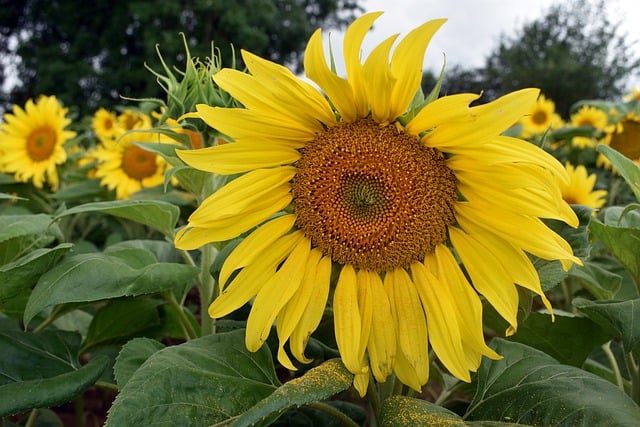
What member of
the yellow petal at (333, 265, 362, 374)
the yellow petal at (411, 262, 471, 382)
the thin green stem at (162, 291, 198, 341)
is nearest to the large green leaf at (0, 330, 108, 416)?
the thin green stem at (162, 291, 198, 341)

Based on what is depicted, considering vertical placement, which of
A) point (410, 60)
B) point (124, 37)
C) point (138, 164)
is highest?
point (124, 37)

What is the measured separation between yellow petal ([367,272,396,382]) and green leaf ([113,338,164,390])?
1.05 feet

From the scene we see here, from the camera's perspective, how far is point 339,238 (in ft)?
3.07

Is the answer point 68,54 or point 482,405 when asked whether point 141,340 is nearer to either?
point 482,405

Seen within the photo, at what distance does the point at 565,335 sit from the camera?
1.07m

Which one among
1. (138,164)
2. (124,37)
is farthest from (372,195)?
(124,37)

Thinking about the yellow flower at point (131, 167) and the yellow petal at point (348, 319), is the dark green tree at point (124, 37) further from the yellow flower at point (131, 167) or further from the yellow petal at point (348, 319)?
the yellow petal at point (348, 319)

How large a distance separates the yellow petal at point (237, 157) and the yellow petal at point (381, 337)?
0.21 meters

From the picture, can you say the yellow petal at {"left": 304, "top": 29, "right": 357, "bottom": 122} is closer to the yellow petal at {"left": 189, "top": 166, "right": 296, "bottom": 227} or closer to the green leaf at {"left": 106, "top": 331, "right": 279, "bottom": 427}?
the yellow petal at {"left": 189, "top": 166, "right": 296, "bottom": 227}

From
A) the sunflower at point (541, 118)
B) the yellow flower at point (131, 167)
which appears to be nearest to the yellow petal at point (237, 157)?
the yellow flower at point (131, 167)

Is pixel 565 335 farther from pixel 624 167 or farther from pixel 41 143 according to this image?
pixel 41 143

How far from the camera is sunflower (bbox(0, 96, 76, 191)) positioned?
2.55 m

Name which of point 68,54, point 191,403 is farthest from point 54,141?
point 68,54

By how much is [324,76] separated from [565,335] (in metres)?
0.58
